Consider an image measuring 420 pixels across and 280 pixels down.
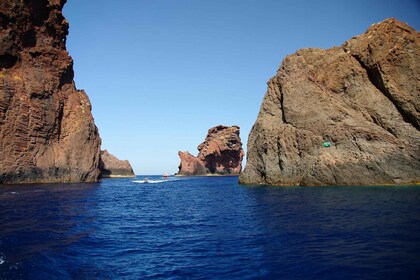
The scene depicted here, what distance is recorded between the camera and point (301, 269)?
37.3ft

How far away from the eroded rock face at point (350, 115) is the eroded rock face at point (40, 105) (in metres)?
47.0

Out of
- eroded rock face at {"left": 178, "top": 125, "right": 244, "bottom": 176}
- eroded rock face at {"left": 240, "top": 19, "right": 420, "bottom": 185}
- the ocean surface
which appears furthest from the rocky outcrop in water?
the ocean surface

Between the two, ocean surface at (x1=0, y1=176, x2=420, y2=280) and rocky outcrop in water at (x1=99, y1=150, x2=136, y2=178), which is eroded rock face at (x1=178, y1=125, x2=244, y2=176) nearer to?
rocky outcrop in water at (x1=99, y1=150, x2=136, y2=178)

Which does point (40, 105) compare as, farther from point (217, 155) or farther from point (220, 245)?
point (217, 155)

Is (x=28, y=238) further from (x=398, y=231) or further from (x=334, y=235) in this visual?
(x=398, y=231)

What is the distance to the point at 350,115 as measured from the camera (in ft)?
167

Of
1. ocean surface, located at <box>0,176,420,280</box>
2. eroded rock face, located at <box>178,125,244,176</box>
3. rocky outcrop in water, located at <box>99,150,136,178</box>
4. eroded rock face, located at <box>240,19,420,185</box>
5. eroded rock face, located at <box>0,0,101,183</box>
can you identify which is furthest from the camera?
eroded rock face, located at <box>178,125,244,176</box>

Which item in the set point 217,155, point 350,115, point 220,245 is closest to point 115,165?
point 217,155

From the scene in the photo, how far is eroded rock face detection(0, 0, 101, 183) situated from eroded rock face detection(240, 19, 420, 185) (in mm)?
46996

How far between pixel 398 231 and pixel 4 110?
73325 millimetres

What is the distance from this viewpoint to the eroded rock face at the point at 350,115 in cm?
4631

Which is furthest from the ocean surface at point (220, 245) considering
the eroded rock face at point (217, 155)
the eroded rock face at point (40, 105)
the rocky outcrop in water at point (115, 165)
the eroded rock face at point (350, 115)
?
the eroded rock face at point (217, 155)

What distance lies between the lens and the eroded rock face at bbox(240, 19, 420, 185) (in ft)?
152

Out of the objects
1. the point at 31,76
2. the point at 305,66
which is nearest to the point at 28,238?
the point at 305,66
